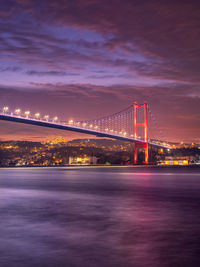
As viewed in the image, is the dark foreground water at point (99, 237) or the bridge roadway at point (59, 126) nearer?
the dark foreground water at point (99, 237)

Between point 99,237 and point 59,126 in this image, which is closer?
point 99,237

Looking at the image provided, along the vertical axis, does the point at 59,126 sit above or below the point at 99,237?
above

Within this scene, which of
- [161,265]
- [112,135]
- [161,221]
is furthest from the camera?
[112,135]

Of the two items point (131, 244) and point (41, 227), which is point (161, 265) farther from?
point (41, 227)

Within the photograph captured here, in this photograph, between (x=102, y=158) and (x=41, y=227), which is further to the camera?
(x=102, y=158)

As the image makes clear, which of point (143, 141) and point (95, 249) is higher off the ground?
point (143, 141)

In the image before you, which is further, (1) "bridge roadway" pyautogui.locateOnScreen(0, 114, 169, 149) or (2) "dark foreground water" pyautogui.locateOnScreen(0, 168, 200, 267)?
(1) "bridge roadway" pyautogui.locateOnScreen(0, 114, 169, 149)

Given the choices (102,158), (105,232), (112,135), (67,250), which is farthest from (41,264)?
(102,158)

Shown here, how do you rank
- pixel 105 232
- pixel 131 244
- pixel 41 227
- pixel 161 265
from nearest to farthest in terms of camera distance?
pixel 161 265, pixel 131 244, pixel 105 232, pixel 41 227

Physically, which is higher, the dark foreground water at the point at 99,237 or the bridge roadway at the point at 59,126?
the bridge roadway at the point at 59,126

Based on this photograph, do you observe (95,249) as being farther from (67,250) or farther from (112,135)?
(112,135)

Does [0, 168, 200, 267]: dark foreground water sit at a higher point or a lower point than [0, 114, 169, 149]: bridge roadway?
lower
